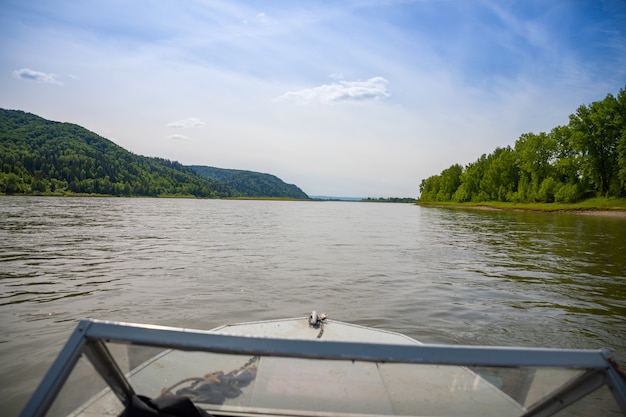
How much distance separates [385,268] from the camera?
17.5 metres

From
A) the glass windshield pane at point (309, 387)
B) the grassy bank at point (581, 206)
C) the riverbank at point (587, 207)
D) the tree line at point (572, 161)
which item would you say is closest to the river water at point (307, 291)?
the glass windshield pane at point (309, 387)

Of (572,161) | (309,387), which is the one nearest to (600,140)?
(572,161)

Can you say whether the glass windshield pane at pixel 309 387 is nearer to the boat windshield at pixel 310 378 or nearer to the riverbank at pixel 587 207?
the boat windshield at pixel 310 378

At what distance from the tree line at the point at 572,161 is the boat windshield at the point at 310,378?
8343 centimetres

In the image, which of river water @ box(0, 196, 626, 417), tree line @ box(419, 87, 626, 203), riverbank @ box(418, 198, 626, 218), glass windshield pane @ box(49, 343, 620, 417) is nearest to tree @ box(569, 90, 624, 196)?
tree line @ box(419, 87, 626, 203)

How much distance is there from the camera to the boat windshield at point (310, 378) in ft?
7.22

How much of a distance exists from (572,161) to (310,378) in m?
93.7

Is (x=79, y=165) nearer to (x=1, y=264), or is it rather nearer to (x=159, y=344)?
(x=1, y=264)

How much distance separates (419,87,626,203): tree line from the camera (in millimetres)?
72312

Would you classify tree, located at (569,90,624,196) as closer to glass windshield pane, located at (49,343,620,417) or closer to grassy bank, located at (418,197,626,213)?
grassy bank, located at (418,197,626,213)

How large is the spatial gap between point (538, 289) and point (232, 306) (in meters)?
11.1

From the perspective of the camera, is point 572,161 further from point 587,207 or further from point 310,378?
point 310,378

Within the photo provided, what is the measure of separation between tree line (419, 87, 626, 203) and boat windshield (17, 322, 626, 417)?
274ft

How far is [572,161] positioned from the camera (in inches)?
3078
